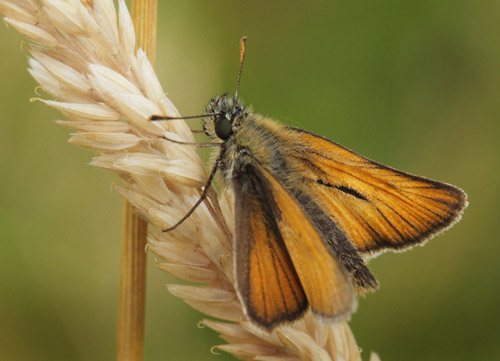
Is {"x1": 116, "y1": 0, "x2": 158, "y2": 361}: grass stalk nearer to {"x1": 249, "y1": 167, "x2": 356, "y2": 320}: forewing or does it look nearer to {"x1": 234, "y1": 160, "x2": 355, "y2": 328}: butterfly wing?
{"x1": 234, "y1": 160, "x2": 355, "y2": 328}: butterfly wing

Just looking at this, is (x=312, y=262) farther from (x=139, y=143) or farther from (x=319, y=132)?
(x=319, y=132)

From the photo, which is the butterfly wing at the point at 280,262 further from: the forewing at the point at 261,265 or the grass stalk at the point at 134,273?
the grass stalk at the point at 134,273

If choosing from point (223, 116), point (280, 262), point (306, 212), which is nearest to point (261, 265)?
point (280, 262)

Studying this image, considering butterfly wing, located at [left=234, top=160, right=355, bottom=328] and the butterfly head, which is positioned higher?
the butterfly head

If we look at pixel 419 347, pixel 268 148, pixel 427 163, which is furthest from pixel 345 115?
pixel 419 347

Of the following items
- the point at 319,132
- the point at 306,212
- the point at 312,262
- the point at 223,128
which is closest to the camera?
the point at 312,262

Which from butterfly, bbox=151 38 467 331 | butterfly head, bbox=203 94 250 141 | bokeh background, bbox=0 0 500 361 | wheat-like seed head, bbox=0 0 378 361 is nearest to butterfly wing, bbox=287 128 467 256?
butterfly, bbox=151 38 467 331
